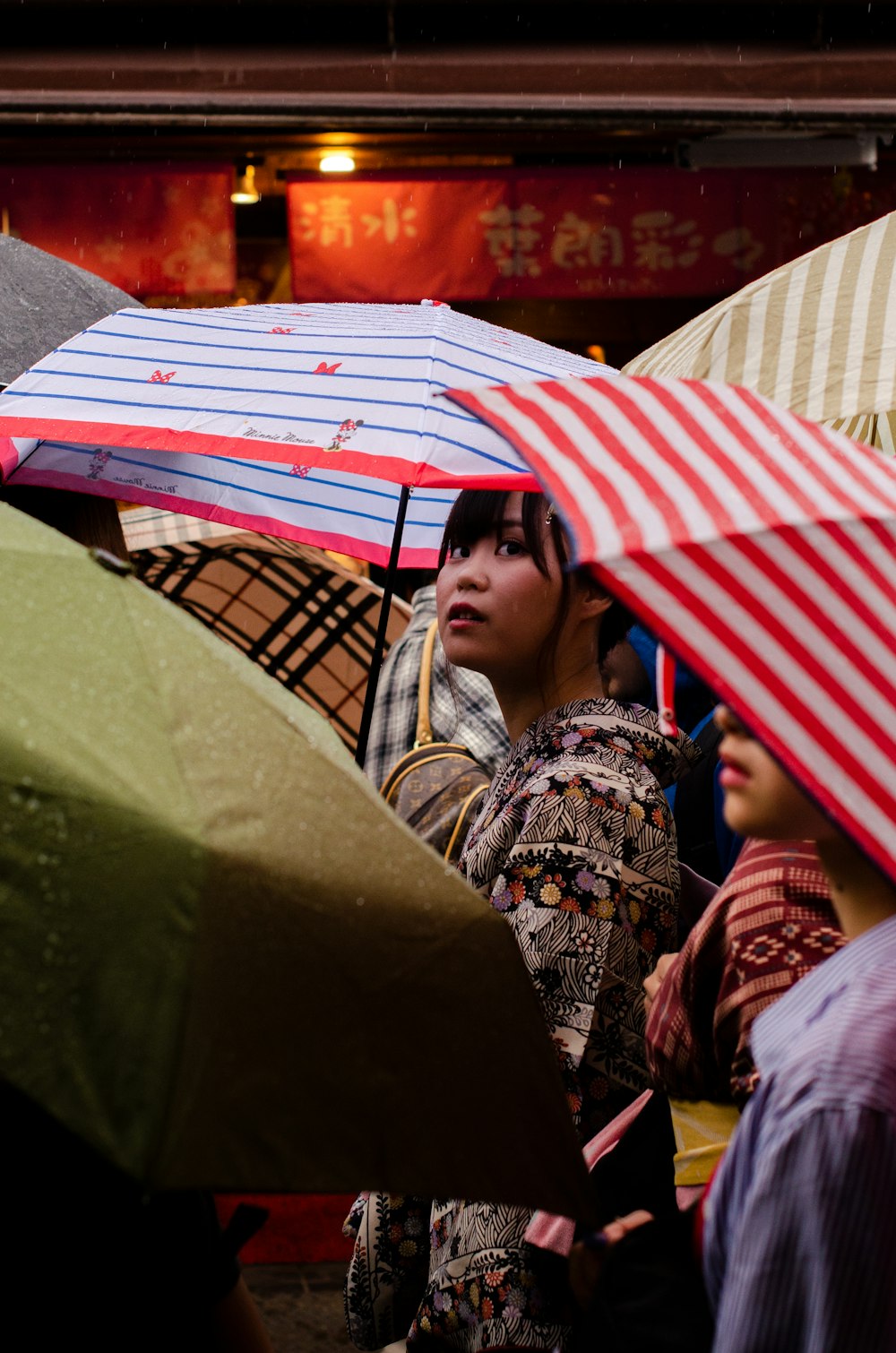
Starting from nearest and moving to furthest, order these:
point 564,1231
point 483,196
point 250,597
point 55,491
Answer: point 564,1231 → point 55,491 → point 250,597 → point 483,196

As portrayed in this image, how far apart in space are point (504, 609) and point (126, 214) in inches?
218

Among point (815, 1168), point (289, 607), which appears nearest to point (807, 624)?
point (815, 1168)

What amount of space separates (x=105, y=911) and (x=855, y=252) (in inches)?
101

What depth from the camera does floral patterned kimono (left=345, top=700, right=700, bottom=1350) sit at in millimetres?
2262

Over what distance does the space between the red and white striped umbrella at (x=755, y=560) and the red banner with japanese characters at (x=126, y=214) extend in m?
6.43

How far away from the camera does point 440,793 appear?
3.33 meters

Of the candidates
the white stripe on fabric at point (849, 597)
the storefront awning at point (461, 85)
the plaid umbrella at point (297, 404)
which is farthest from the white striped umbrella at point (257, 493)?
the storefront awning at point (461, 85)

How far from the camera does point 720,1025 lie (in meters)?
1.86

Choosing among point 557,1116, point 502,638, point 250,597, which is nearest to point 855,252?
point 502,638

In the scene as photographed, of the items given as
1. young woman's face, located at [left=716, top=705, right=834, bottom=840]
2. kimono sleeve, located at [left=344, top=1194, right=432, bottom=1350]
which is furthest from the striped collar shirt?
kimono sleeve, located at [left=344, top=1194, right=432, bottom=1350]

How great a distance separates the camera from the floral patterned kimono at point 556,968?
7.42ft

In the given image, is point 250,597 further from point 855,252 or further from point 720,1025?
point 720,1025

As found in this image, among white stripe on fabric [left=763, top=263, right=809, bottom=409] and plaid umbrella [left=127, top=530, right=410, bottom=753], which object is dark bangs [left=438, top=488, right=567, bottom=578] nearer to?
white stripe on fabric [left=763, top=263, right=809, bottom=409]

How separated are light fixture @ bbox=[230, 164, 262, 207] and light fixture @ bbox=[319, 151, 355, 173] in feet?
1.81
